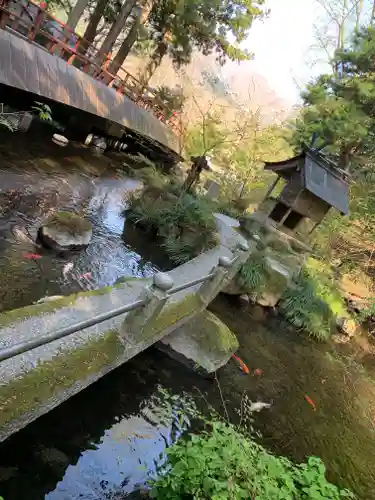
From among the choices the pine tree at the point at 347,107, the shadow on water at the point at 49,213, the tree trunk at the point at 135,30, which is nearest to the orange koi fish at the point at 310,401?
the shadow on water at the point at 49,213

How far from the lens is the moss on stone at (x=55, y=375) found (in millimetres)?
3588

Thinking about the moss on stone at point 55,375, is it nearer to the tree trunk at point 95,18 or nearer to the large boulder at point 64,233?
the large boulder at point 64,233

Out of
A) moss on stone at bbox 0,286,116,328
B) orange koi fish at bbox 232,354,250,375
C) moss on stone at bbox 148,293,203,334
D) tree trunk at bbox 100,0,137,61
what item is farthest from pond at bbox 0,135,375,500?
tree trunk at bbox 100,0,137,61

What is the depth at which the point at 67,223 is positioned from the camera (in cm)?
928

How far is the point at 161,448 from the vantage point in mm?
5691

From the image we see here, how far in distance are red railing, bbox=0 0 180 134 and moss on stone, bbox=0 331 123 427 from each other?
389 inches

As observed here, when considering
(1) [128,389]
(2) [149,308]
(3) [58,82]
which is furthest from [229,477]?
(3) [58,82]

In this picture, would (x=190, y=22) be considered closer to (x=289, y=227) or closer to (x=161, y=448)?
(x=289, y=227)

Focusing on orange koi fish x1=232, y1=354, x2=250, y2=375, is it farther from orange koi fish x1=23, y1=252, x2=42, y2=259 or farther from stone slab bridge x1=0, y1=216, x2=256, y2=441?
orange koi fish x1=23, y1=252, x2=42, y2=259

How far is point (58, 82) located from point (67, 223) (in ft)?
18.7

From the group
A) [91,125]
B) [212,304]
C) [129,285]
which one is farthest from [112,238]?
[91,125]

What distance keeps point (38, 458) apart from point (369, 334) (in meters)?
13.2

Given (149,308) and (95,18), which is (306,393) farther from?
(95,18)

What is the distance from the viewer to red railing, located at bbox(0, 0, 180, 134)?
11.4 metres
